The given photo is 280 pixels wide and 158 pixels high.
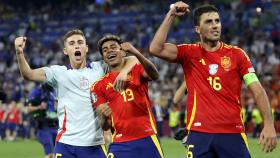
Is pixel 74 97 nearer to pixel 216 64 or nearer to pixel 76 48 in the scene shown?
pixel 76 48

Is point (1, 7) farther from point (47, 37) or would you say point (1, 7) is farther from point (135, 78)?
point (135, 78)

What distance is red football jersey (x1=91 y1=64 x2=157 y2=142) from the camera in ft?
26.8

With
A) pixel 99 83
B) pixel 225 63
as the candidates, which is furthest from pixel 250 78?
pixel 99 83

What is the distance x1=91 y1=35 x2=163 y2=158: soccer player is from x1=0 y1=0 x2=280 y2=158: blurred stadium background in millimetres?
13594

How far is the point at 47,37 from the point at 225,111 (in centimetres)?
3454

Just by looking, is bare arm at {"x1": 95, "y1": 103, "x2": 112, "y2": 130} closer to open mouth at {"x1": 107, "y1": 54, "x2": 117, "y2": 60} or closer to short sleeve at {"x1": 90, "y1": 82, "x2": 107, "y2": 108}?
short sleeve at {"x1": 90, "y1": 82, "x2": 107, "y2": 108}

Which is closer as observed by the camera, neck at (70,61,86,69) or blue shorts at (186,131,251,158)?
blue shorts at (186,131,251,158)

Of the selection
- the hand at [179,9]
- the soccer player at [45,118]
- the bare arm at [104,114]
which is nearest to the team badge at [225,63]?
the hand at [179,9]

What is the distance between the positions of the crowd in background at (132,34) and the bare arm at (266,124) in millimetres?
20437

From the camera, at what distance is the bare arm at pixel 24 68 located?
347 inches

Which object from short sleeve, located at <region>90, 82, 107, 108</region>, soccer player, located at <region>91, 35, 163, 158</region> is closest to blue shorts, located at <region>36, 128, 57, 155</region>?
short sleeve, located at <region>90, 82, 107, 108</region>

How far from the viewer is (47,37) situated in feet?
136

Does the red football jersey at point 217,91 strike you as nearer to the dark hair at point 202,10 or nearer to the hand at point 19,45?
the dark hair at point 202,10

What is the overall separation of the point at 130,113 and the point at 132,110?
0.04 m
